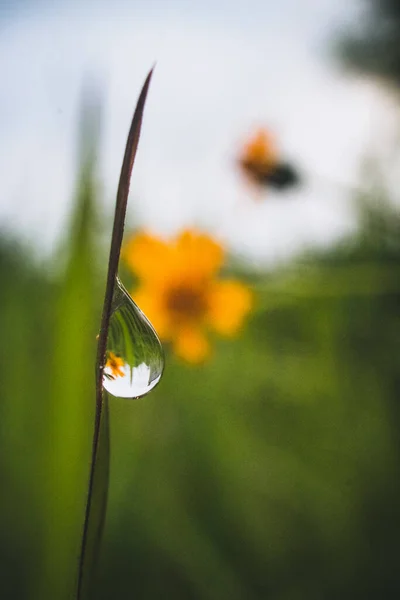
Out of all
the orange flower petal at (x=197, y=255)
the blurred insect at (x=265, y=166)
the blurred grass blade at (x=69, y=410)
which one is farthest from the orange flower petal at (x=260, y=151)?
the blurred grass blade at (x=69, y=410)

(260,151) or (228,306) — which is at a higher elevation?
(260,151)

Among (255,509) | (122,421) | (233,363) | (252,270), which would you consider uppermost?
(252,270)

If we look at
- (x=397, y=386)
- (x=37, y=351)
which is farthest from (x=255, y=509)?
(x=37, y=351)

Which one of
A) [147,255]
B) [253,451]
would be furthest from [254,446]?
[147,255]

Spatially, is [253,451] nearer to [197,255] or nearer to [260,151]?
[197,255]

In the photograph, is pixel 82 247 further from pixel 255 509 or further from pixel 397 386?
pixel 397 386

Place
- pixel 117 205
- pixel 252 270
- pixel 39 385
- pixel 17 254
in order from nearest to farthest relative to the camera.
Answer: pixel 117 205 → pixel 39 385 → pixel 17 254 → pixel 252 270

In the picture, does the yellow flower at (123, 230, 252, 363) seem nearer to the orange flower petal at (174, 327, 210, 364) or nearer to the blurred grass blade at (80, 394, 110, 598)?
the orange flower petal at (174, 327, 210, 364)
